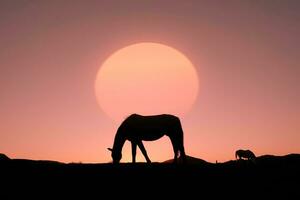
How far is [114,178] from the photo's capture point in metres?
15.8

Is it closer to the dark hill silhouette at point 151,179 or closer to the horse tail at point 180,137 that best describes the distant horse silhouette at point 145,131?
the horse tail at point 180,137

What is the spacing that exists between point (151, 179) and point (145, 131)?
7.23 meters

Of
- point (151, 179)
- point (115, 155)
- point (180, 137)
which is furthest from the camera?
point (180, 137)

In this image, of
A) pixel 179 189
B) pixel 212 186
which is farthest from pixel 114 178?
pixel 212 186

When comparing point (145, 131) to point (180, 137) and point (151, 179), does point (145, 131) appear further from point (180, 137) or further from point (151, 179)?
point (151, 179)

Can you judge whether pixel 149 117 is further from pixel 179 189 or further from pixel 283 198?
pixel 283 198

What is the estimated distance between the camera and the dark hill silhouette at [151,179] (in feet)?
48.4

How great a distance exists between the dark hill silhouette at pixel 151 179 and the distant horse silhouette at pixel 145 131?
463cm

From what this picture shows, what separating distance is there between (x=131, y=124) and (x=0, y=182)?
10030 mm

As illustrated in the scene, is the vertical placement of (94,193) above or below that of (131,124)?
below

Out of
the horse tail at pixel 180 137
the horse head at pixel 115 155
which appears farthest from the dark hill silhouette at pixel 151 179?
the horse tail at pixel 180 137

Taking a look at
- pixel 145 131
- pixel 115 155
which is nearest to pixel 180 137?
pixel 145 131

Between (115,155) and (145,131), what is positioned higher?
(145,131)

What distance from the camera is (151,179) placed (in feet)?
52.5
